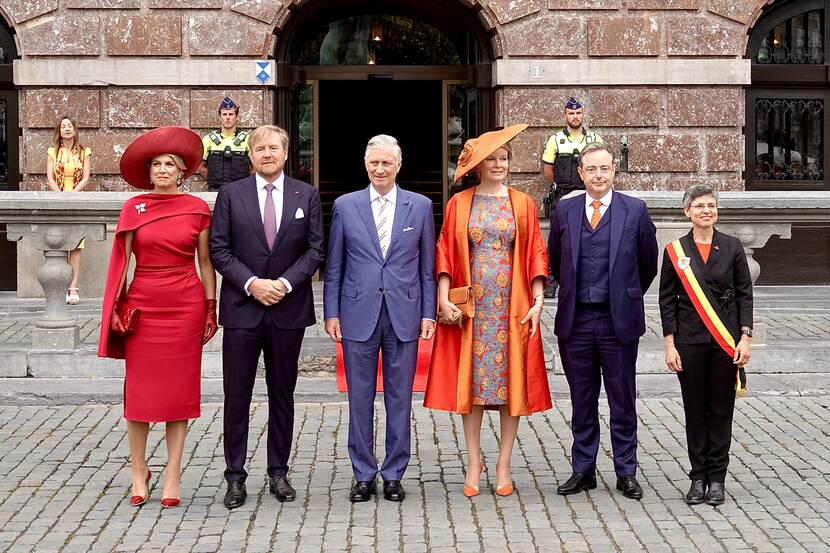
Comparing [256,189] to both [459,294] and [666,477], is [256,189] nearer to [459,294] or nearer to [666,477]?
[459,294]

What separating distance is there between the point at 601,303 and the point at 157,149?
2283mm

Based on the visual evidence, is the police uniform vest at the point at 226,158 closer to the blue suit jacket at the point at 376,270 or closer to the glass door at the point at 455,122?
the glass door at the point at 455,122

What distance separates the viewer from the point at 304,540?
19.9 ft

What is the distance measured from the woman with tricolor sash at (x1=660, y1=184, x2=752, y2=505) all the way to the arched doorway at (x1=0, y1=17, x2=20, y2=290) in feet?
32.5

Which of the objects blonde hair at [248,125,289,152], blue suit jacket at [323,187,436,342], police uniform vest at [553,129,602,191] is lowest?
blue suit jacket at [323,187,436,342]

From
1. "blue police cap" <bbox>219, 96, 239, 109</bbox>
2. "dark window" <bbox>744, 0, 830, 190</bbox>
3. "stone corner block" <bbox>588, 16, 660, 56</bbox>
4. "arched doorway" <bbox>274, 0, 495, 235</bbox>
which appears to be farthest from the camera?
"arched doorway" <bbox>274, 0, 495, 235</bbox>

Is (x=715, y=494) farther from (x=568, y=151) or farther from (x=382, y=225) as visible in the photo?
(x=568, y=151)

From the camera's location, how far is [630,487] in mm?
6812

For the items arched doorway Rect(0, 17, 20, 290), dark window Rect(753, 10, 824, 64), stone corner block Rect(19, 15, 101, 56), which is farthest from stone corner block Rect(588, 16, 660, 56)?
arched doorway Rect(0, 17, 20, 290)

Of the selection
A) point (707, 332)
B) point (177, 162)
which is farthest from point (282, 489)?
point (707, 332)

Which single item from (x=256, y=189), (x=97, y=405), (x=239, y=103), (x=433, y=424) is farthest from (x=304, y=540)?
(x=239, y=103)

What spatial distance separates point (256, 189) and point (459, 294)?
1114 millimetres

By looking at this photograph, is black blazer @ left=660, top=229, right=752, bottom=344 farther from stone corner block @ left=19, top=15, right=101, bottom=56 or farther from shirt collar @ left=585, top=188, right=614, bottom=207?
stone corner block @ left=19, top=15, right=101, bottom=56

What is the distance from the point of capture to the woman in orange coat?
680cm
